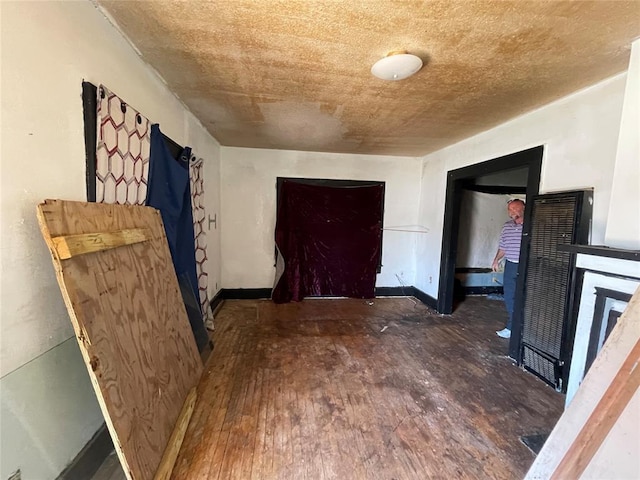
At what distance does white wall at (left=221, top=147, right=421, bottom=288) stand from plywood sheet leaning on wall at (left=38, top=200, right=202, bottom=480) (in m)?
2.36

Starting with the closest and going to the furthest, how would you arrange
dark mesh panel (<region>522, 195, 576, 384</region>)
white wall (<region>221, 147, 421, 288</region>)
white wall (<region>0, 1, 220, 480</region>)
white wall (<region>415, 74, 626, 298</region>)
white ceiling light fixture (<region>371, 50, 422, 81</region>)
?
1. white wall (<region>0, 1, 220, 480</region>)
2. white ceiling light fixture (<region>371, 50, 422, 81</region>)
3. white wall (<region>415, 74, 626, 298</region>)
4. dark mesh panel (<region>522, 195, 576, 384</region>)
5. white wall (<region>221, 147, 421, 288</region>)

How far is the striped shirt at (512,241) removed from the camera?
3.03 metres

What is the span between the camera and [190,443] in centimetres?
158

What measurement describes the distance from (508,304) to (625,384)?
2513mm

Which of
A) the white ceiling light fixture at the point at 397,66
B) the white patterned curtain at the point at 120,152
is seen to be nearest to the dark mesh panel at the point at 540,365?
the white ceiling light fixture at the point at 397,66

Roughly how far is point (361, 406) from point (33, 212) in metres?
2.03

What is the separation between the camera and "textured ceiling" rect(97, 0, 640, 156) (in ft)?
4.27

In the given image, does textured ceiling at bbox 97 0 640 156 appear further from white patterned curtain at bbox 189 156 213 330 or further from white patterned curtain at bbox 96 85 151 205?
white patterned curtain at bbox 189 156 213 330

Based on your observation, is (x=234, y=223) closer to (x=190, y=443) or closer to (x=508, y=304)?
(x=190, y=443)

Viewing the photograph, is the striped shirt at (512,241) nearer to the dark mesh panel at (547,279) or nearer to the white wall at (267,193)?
the dark mesh panel at (547,279)

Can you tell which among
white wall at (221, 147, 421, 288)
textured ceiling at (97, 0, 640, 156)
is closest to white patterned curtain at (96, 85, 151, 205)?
textured ceiling at (97, 0, 640, 156)

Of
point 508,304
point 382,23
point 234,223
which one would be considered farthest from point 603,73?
point 234,223

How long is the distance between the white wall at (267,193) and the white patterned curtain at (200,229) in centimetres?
104

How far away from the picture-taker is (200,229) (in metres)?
3.02
